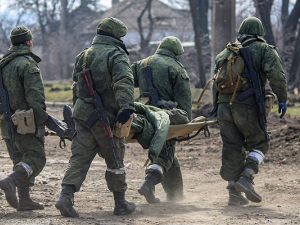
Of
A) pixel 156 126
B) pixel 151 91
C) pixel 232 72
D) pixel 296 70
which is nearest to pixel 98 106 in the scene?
pixel 156 126

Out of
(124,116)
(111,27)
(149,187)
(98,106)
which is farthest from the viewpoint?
(149,187)

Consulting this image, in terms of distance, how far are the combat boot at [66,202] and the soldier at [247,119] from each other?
1.86 m

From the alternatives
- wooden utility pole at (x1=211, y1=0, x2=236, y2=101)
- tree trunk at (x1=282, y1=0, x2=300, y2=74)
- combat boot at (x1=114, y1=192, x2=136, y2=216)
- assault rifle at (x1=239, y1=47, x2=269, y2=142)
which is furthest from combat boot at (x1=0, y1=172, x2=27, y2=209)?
tree trunk at (x1=282, y1=0, x2=300, y2=74)

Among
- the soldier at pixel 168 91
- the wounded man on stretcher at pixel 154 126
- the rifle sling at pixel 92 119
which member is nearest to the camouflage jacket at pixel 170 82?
the soldier at pixel 168 91

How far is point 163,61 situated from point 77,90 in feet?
4.92

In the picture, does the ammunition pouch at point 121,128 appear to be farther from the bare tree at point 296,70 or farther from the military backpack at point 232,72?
the bare tree at point 296,70

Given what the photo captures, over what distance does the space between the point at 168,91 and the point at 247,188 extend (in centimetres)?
161

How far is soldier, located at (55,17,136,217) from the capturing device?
13.8 feet

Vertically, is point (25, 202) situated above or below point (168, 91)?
below

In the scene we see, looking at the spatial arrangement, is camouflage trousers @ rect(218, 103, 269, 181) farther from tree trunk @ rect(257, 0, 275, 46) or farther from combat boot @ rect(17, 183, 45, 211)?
tree trunk @ rect(257, 0, 275, 46)

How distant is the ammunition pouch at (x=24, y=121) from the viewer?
4.68 m

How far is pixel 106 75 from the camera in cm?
432

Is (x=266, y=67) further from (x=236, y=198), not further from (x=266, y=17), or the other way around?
(x=266, y=17)

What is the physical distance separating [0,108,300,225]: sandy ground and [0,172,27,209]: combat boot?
0.46ft
